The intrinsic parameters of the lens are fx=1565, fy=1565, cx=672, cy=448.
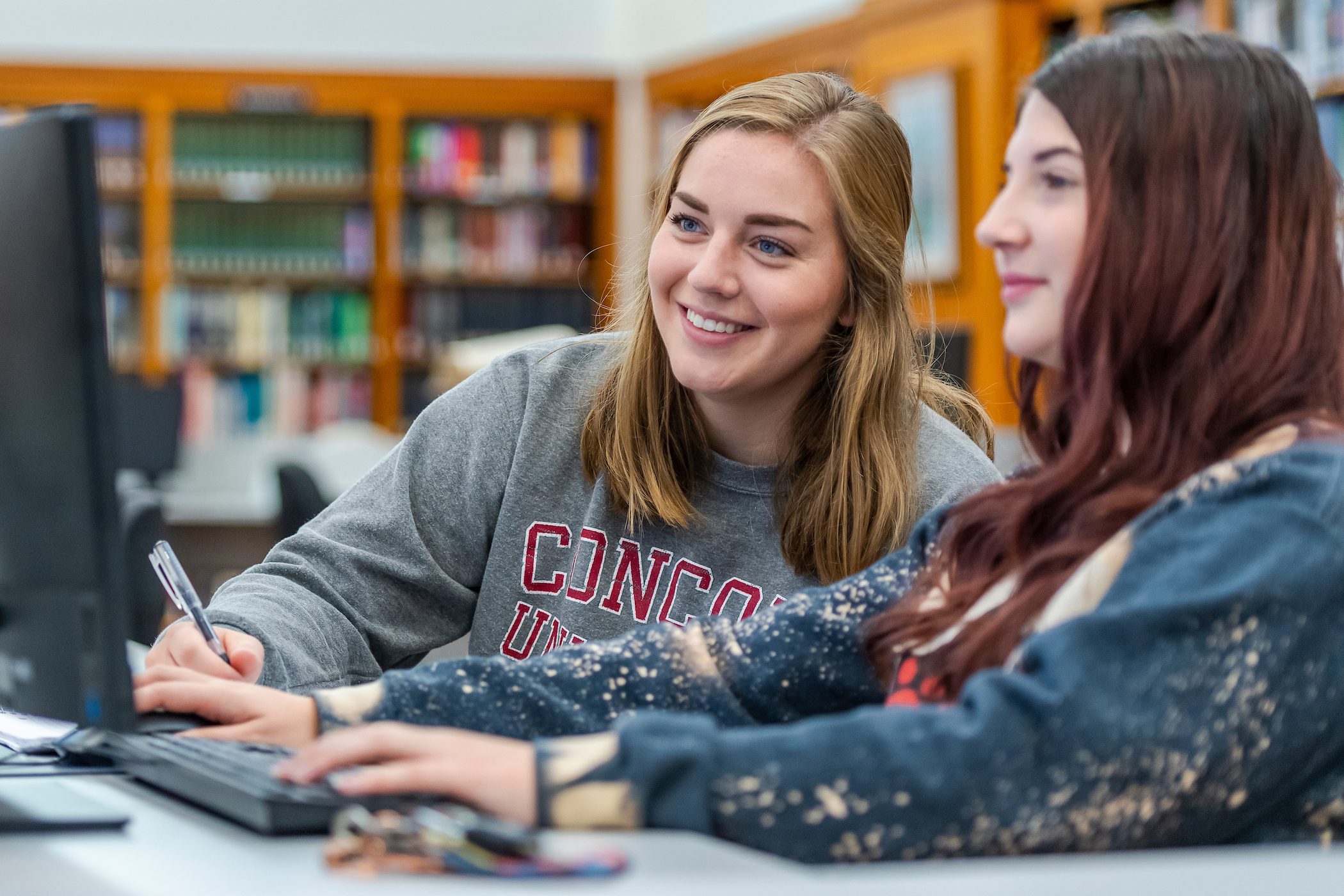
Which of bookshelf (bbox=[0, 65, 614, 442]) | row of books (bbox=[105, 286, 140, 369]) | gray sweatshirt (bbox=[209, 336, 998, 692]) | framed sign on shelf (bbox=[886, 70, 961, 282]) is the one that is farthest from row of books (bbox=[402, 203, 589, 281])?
gray sweatshirt (bbox=[209, 336, 998, 692])

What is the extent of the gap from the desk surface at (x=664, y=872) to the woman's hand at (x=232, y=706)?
259mm

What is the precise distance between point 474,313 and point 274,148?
1199 millimetres

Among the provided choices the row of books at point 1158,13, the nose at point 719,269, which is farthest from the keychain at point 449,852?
the row of books at point 1158,13

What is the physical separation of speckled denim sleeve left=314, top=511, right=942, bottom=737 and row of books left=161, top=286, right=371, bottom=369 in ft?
21.2

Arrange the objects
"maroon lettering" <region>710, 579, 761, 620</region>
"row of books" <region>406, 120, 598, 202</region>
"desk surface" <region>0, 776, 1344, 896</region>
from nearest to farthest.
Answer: "desk surface" <region>0, 776, 1344, 896</region>, "maroon lettering" <region>710, 579, 761, 620</region>, "row of books" <region>406, 120, 598, 202</region>

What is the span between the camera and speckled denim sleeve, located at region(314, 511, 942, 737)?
1169mm

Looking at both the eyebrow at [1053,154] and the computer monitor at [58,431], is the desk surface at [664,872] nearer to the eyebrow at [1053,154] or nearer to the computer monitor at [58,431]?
the computer monitor at [58,431]

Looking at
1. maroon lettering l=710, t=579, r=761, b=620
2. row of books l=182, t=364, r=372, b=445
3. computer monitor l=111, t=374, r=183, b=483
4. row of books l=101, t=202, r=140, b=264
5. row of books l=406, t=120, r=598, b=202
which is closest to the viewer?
maroon lettering l=710, t=579, r=761, b=620

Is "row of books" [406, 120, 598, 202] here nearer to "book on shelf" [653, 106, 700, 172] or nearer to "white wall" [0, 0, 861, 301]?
"white wall" [0, 0, 861, 301]

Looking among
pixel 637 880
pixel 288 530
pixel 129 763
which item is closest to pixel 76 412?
pixel 129 763

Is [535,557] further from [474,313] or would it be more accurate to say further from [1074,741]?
[474,313]

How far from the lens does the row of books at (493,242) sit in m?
7.53

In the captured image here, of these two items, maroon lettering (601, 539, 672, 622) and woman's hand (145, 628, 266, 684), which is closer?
woman's hand (145, 628, 266, 684)

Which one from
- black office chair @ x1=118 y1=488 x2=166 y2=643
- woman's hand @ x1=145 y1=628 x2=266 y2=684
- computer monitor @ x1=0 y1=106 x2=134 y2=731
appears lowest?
black office chair @ x1=118 y1=488 x2=166 y2=643
